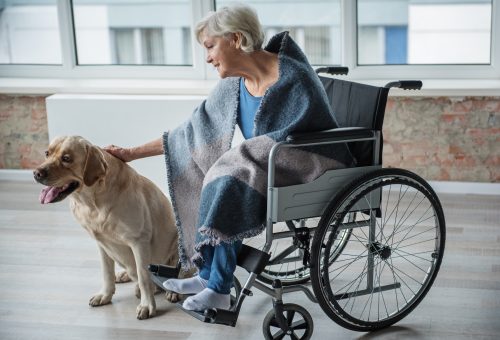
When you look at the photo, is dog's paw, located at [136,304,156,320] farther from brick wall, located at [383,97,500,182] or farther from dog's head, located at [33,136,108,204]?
brick wall, located at [383,97,500,182]

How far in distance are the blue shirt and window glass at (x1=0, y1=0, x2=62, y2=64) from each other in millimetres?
2248

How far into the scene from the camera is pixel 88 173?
2656 mm

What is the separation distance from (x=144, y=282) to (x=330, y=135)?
862mm

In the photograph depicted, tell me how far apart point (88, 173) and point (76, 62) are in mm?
2112

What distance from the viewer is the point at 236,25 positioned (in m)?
2.55

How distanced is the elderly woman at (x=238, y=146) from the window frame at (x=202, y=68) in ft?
5.32

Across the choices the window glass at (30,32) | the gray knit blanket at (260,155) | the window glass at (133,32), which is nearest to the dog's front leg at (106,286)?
the gray knit blanket at (260,155)

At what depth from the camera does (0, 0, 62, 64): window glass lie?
15.2ft

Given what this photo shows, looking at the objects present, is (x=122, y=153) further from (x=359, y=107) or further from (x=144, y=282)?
(x=359, y=107)

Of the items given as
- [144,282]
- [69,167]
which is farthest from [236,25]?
[144,282]

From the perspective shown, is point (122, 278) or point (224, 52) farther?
point (122, 278)

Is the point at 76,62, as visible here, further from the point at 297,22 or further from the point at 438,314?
A: the point at 438,314

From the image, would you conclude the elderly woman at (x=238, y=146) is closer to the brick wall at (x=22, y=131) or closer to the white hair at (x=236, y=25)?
the white hair at (x=236, y=25)

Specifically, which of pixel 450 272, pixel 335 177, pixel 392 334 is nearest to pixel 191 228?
pixel 335 177
